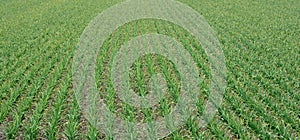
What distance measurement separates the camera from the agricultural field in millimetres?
5824

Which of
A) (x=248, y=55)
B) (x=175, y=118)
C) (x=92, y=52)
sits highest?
(x=92, y=52)

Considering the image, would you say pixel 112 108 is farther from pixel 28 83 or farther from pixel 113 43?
pixel 113 43

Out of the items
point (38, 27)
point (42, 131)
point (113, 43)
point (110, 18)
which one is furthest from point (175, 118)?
point (110, 18)

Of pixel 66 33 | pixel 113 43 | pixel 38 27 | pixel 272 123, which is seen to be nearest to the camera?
pixel 272 123

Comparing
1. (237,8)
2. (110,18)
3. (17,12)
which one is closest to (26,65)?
(110,18)

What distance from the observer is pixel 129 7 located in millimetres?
20422

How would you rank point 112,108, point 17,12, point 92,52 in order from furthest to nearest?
point 17,12 < point 92,52 < point 112,108

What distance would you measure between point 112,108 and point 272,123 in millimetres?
2819

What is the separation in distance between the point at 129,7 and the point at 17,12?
616 centimetres

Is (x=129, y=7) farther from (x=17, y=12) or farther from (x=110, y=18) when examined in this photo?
(x=17, y=12)

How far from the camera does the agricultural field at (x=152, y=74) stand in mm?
5824

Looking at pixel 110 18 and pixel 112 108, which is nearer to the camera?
pixel 112 108

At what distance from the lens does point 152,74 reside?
27.9 feet

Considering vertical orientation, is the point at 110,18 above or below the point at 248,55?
above
